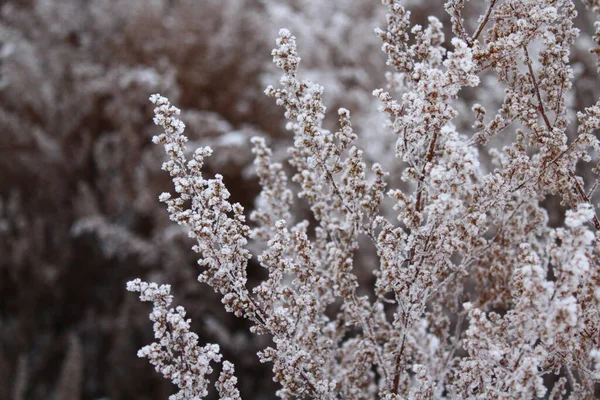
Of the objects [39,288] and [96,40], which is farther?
[96,40]

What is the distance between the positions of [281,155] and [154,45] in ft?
4.45

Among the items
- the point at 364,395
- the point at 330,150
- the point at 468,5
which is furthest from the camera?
the point at 468,5

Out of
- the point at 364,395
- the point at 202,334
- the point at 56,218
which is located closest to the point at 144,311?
the point at 202,334

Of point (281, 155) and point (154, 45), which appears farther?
point (154, 45)

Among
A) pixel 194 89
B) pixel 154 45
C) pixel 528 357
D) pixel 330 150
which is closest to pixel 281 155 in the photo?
pixel 194 89

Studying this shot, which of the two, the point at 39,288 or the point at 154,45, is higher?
the point at 154,45

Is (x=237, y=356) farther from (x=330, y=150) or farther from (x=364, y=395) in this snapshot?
(x=330, y=150)

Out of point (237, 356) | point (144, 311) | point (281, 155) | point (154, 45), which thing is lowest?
point (237, 356)

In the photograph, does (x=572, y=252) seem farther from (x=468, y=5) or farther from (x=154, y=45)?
(x=468, y=5)

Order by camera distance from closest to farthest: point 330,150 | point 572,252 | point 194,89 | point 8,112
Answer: point 572,252, point 330,150, point 8,112, point 194,89

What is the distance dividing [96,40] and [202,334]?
2243 mm

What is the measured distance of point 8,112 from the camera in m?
3.64

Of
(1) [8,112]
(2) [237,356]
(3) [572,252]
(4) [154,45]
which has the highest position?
(4) [154,45]

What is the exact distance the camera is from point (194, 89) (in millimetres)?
3879
